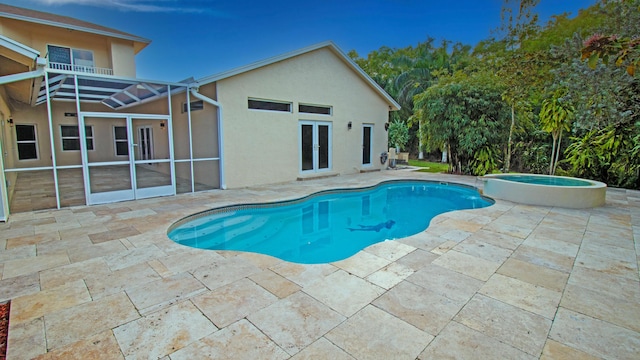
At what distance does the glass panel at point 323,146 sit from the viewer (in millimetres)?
12167

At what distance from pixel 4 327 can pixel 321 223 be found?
532 cm

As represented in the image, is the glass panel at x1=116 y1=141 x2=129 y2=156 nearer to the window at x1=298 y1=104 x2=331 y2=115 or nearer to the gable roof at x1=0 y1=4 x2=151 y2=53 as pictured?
the gable roof at x1=0 y1=4 x2=151 y2=53

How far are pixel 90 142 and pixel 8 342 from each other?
46.1 feet

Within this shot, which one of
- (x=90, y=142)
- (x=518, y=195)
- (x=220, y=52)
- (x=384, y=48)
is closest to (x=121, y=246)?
(x=518, y=195)

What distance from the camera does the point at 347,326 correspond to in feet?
8.84

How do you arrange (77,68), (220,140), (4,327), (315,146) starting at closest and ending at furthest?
(4,327) → (220,140) → (315,146) → (77,68)

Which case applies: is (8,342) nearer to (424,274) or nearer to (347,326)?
(347,326)

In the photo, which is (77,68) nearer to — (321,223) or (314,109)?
(314,109)

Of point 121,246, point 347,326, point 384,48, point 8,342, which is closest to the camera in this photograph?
point 8,342

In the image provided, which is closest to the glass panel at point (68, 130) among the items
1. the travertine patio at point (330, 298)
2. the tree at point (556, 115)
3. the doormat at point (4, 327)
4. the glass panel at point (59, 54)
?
the glass panel at point (59, 54)

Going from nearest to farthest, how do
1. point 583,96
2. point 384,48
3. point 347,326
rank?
point 347,326 < point 583,96 < point 384,48

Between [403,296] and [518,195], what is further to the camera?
[518,195]

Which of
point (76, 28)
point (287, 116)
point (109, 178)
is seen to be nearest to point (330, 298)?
point (287, 116)

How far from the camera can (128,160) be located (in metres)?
10.1
